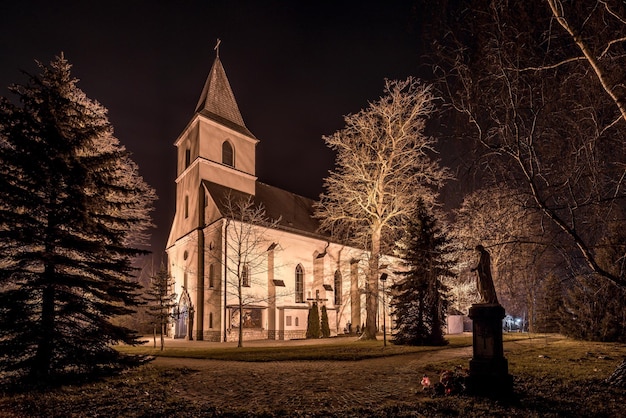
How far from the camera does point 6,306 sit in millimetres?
9734

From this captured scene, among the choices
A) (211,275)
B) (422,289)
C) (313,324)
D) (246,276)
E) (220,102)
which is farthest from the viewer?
(220,102)

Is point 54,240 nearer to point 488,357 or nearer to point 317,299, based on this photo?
point 488,357

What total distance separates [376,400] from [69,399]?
6.00 m

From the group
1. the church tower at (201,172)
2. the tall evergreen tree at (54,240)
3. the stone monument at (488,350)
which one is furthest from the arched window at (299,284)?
the stone monument at (488,350)

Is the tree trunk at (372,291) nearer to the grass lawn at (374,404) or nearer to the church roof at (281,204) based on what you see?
the church roof at (281,204)

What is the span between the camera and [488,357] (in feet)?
27.3

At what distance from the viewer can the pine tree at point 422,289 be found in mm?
18719

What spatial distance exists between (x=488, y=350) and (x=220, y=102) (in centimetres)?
2829

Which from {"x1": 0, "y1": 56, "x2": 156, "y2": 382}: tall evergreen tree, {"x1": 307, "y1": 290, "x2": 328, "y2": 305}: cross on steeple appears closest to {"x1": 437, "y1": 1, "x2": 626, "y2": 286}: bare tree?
{"x1": 0, "y1": 56, "x2": 156, "y2": 382}: tall evergreen tree

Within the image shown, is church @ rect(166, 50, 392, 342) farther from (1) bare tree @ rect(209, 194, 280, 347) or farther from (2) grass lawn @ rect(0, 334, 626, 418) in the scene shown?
(2) grass lawn @ rect(0, 334, 626, 418)

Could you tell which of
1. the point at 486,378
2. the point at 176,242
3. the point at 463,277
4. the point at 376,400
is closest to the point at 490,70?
the point at 486,378

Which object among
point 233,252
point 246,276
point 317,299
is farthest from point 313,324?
point 233,252

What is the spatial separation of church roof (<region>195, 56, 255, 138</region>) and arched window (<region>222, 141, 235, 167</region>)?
136cm

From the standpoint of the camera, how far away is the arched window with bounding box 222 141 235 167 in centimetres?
3161
